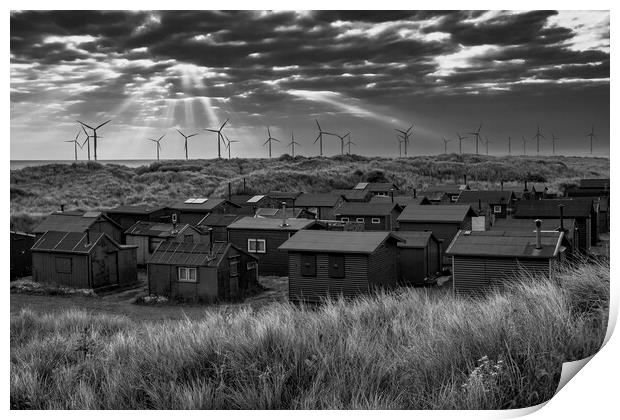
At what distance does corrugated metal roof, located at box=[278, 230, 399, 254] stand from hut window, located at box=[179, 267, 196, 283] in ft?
12.6

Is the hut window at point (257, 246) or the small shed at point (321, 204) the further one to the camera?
the small shed at point (321, 204)

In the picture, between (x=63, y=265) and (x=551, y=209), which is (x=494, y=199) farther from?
(x=63, y=265)

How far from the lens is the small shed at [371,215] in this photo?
32094 millimetres

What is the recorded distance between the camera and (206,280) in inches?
867

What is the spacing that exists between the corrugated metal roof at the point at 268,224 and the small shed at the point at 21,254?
9.05 metres

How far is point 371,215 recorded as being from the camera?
105ft

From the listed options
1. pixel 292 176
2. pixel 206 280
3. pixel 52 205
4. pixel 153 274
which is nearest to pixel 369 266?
pixel 206 280

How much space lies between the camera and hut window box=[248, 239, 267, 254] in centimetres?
2723

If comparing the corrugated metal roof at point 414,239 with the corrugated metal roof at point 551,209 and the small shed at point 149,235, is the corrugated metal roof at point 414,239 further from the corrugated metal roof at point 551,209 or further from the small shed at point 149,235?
the small shed at point 149,235

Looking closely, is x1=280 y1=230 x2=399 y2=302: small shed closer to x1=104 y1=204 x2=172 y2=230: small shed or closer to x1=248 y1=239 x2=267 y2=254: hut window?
x1=248 y1=239 x2=267 y2=254: hut window

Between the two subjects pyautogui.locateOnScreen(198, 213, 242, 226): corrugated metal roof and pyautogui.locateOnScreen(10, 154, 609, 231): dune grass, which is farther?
pyautogui.locateOnScreen(10, 154, 609, 231): dune grass

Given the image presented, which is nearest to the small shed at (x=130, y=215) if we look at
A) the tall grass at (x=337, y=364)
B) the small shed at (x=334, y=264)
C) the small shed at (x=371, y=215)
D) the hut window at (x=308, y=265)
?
the small shed at (x=371, y=215)

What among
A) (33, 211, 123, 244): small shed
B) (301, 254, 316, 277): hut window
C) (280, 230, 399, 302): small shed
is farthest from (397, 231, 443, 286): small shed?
(33, 211, 123, 244): small shed

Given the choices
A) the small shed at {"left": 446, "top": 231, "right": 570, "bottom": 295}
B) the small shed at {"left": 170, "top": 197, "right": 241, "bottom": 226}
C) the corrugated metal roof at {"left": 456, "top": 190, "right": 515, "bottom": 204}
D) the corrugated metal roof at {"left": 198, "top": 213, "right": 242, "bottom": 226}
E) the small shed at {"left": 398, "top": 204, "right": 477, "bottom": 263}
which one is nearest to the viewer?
the small shed at {"left": 446, "top": 231, "right": 570, "bottom": 295}
